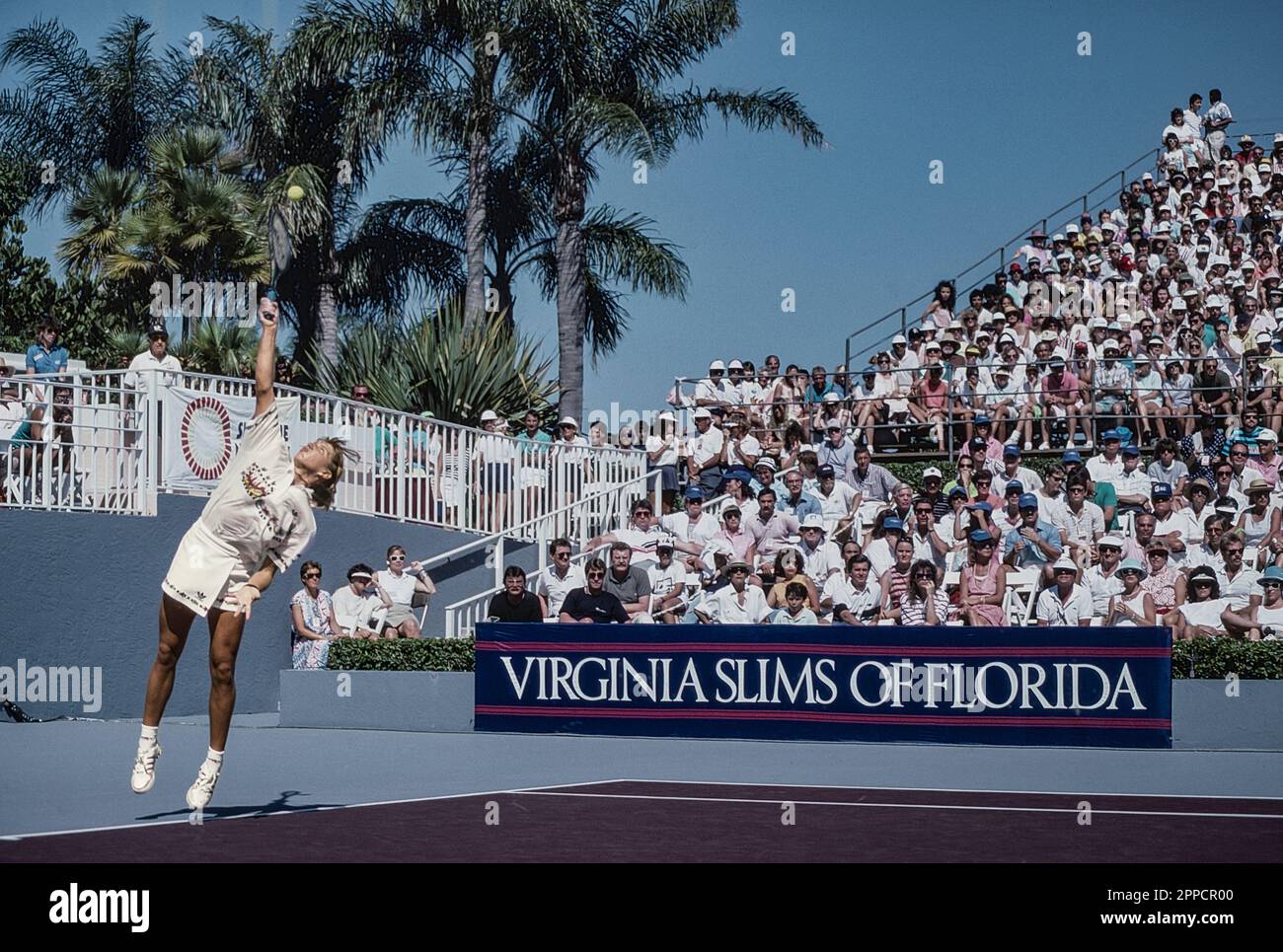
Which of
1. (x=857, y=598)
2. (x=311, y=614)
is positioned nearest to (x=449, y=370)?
(x=311, y=614)

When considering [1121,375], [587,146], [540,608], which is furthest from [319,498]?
[587,146]

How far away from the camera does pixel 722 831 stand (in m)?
9.09

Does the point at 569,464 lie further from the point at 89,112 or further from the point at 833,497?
the point at 89,112

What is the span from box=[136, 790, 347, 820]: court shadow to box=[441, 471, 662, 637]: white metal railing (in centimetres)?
972

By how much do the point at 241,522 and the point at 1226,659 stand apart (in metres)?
8.84

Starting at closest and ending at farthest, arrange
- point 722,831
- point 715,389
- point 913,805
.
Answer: point 722,831, point 913,805, point 715,389

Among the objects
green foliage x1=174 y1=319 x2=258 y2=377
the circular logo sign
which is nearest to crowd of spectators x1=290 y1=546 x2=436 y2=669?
the circular logo sign

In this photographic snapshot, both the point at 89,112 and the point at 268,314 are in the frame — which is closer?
the point at 268,314

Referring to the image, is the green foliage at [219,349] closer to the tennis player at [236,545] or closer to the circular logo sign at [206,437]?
the circular logo sign at [206,437]

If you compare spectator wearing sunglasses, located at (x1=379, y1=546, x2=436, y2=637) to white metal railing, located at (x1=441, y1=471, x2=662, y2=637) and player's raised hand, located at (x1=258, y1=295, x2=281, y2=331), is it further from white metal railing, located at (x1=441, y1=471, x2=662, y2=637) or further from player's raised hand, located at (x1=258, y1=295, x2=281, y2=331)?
player's raised hand, located at (x1=258, y1=295, x2=281, y2=331)

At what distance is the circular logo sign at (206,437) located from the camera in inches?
729

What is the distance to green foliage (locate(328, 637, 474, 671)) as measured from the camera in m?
16.5

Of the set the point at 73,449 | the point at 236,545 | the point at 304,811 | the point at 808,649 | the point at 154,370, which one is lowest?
the point at 304,811
